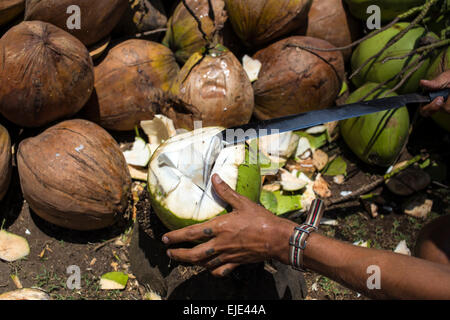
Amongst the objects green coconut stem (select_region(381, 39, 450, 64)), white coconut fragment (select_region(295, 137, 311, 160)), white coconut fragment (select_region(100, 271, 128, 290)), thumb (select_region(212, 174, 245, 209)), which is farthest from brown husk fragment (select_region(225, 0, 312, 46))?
white coconut fragment (select_region(100, 271, 128, 290))

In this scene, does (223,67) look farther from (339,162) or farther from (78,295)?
(78,295)

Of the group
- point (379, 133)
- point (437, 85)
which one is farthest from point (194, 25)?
point (437, 85)

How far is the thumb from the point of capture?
1610mm

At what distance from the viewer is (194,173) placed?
5.82 feet

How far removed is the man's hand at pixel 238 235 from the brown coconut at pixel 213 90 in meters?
0.94

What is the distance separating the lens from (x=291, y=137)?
283 cm

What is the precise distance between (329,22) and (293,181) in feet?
4.49

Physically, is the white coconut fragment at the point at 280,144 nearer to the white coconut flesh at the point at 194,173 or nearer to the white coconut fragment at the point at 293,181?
the white coconut fragment at the point at 293,181

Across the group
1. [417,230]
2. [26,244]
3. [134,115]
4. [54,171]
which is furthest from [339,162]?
[26,244]

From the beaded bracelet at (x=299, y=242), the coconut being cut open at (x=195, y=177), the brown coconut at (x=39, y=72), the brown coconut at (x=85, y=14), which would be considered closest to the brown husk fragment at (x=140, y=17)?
the brown coconut at (x=85, y=14)

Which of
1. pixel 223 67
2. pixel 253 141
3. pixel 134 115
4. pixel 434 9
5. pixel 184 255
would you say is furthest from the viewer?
pixel 434 9

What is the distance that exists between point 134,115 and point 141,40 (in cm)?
56

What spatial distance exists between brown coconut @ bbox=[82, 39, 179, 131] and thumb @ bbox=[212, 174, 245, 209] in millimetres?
1241

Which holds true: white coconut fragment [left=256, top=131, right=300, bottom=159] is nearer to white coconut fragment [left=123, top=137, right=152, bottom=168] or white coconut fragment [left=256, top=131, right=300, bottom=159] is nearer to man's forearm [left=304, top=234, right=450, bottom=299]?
white coconut fragment [left=123, top=137, right=152, bottom=168]
